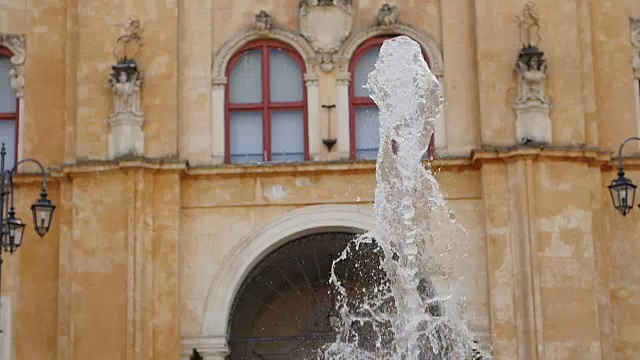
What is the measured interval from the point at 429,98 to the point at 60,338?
7.43 metres

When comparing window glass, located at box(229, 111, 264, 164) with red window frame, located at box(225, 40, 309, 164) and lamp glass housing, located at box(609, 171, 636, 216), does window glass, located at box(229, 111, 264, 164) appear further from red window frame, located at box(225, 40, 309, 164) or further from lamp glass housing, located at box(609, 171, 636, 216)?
lamp glass housing, located at box(609, 171, 636, 216)

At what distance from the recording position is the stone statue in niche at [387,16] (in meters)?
22.0

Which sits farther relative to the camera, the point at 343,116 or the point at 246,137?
the point at 246,137

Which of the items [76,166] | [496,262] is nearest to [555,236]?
[496,262]

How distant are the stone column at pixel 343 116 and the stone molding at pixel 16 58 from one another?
519cm

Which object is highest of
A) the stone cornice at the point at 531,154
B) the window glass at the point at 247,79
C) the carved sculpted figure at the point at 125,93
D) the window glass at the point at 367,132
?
the window glass at the point at 247,79

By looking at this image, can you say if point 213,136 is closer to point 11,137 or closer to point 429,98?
point 11,137

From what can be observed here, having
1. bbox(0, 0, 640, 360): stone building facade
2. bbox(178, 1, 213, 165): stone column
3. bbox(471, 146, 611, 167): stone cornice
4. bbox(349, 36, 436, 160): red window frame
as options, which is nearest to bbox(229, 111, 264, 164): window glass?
bbox(0, 0, 640, 360): stone building facade

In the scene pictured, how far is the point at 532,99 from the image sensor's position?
21.1m

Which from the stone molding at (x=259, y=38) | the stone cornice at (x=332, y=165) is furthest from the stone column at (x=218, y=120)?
the stone cornice at (x=332, y=165)

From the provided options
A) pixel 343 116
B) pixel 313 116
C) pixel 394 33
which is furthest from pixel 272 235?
pixel 394 33

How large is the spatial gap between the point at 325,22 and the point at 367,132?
6.19 ft

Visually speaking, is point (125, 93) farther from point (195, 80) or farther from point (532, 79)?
point (532, 79)

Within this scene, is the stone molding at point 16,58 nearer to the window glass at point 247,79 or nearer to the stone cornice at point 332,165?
the stone cornice at point 332,165
